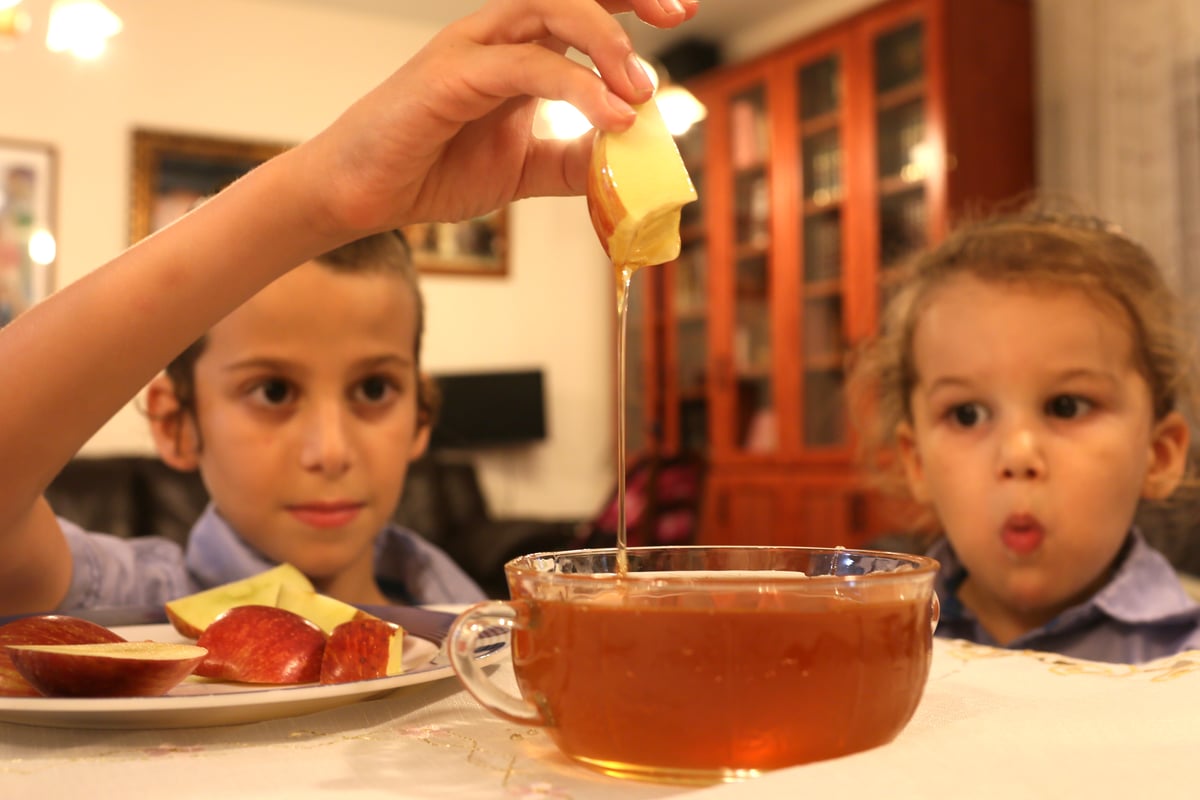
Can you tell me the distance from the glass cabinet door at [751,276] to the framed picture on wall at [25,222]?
3.00 metres

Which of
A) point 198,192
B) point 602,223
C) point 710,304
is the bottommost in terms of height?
point 602,223

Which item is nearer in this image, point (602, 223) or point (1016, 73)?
point (602, 223)

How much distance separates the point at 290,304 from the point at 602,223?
599mm

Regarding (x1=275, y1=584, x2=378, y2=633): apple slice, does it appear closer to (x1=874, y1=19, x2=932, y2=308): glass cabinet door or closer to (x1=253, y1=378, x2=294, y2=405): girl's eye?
(x1=253, y1=378, x2=294, y2=405): girl's eye

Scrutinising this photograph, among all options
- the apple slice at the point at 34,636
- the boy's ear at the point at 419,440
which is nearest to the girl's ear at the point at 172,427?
the boy's ear at the point at 419,440

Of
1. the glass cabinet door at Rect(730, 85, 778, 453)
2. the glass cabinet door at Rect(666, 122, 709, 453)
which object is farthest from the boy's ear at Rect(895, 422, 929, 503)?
the glass cabinet door at Rect(666, 122, 709, 453)

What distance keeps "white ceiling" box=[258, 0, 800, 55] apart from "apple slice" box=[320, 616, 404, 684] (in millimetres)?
4747

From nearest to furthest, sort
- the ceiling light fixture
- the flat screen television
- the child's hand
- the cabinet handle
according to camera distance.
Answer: the child's hand < the ceiling light fixture < the cabinet handle < the flat screen television

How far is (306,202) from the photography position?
693 mm

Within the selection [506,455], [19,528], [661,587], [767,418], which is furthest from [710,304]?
[661,587]

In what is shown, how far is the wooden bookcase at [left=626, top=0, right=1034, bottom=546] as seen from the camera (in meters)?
3.96

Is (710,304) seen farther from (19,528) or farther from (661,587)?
(661,587)

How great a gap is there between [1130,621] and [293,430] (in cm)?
86

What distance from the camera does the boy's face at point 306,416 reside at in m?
1.06
